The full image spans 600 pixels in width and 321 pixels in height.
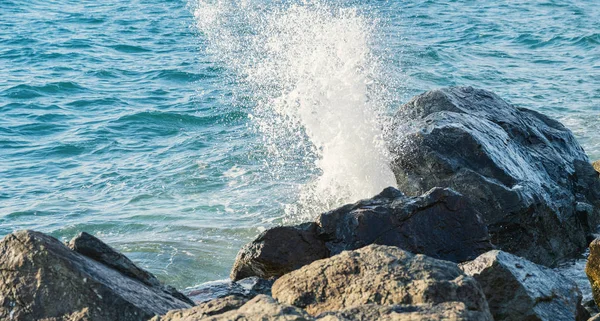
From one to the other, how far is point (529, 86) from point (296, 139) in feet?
16.1

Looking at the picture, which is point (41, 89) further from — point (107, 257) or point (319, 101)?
point (107, 257)

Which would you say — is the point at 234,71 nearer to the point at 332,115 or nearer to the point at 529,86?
the point at 529,86

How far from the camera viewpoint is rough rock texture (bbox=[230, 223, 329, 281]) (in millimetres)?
5441

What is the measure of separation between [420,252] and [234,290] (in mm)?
1215

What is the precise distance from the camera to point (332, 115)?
880 cm

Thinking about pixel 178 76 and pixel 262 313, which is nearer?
pixel 262 313

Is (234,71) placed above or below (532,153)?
below

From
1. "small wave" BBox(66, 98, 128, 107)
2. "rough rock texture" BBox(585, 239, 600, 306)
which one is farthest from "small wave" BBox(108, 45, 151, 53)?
"rough rock texture" BBox(585, 239, 600, 306)

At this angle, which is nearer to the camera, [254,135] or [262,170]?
[262,170]

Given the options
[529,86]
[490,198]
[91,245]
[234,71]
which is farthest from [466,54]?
[91,245]

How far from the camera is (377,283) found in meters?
3.35

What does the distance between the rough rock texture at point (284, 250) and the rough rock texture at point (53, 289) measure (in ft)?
5.15

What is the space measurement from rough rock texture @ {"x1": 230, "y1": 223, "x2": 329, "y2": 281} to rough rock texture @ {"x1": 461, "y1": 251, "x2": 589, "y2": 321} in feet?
4.09

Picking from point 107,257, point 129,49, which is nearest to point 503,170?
point 107,257
